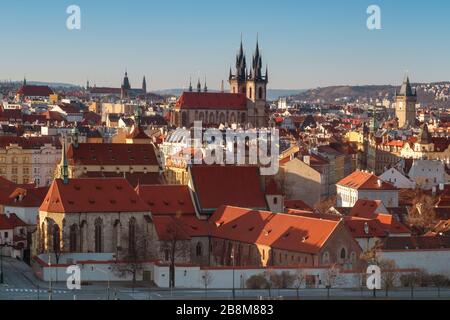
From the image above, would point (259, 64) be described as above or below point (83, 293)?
above

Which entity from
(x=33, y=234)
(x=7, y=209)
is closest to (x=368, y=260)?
(x=33, y=234)

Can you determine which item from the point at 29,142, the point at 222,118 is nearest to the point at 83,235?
the point at 29,142

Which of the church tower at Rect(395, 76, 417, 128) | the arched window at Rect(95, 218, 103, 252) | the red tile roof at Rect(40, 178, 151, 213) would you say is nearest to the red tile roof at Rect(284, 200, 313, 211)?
the red tile roof at Rect(40, 178, 151, 213)

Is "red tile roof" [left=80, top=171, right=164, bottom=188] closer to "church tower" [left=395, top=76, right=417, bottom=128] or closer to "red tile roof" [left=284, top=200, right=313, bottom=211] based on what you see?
"red tile roof" [left=284, top=200, right=313, bottom=211]

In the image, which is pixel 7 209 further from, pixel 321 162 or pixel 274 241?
pixel 321 162

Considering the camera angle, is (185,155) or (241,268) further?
(185,155)

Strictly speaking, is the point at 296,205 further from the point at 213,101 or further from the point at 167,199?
the point at 213,101
